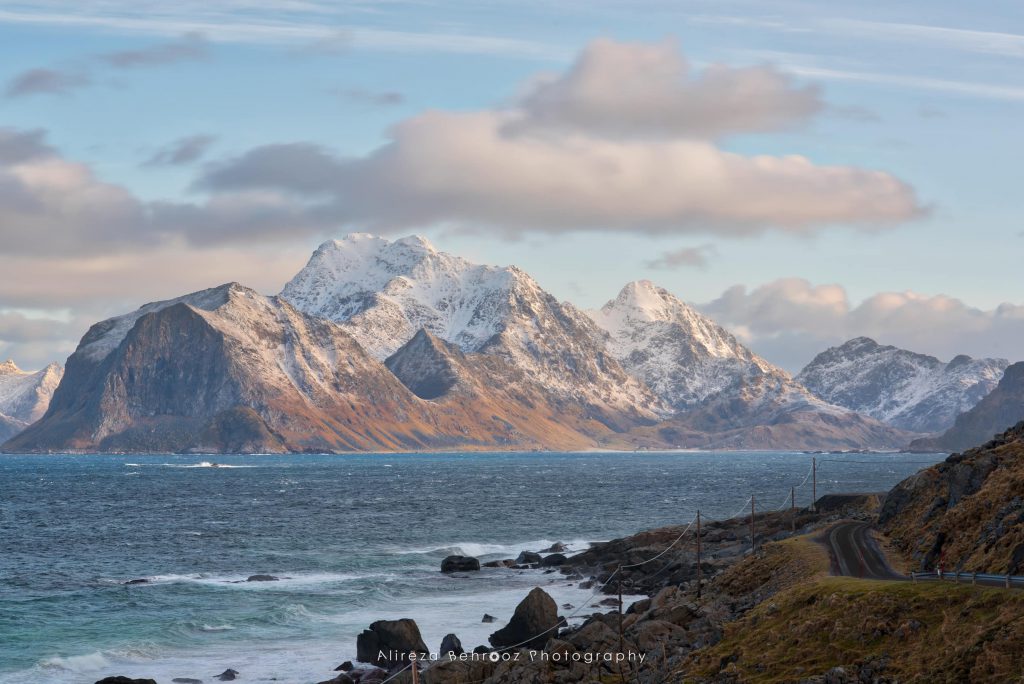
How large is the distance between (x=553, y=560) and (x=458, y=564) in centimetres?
1021

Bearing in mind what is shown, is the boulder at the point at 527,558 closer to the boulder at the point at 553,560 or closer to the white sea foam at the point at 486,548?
the boulder at the point at 553,560

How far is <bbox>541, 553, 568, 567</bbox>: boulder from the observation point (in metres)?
104

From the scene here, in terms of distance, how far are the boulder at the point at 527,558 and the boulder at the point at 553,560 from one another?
4.82 feet

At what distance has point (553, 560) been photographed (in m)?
105

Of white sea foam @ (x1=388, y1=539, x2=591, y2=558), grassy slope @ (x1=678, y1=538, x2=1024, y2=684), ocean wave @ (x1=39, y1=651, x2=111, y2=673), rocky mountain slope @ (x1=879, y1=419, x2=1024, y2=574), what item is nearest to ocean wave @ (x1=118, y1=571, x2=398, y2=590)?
white sea foam @ (x1=388, y1=539, x2=591, y2=558)

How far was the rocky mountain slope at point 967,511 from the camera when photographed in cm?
5572

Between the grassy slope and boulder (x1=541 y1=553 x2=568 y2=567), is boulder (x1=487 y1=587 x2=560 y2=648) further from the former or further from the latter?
boulder (x1=541 y1=553 x2=568 y2=567)

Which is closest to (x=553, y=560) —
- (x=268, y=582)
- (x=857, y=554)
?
(x=268, y=582)

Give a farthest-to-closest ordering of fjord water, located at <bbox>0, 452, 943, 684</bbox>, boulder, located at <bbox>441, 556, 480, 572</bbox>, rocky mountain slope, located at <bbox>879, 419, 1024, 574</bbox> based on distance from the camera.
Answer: boulder, located at <bbox>441, 556, 480, 572</bbox>, fjord water, located at <bbox>0, 452, 943, 684</bbox>, rocky mountain slope, located at <bbox>879, 419, 1024, 574</bbox>

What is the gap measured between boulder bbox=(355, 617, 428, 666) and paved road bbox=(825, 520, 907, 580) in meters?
23.3

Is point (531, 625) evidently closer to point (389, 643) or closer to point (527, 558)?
point (389, 643)

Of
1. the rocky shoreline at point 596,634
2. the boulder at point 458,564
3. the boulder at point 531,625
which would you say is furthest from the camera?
the boulder at point 458,564

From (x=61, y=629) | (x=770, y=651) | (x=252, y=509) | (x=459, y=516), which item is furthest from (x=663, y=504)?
(x=770, y=651)

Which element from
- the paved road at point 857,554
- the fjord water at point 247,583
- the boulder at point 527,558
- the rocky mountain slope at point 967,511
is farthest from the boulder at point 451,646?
the boulder at point 527,558
